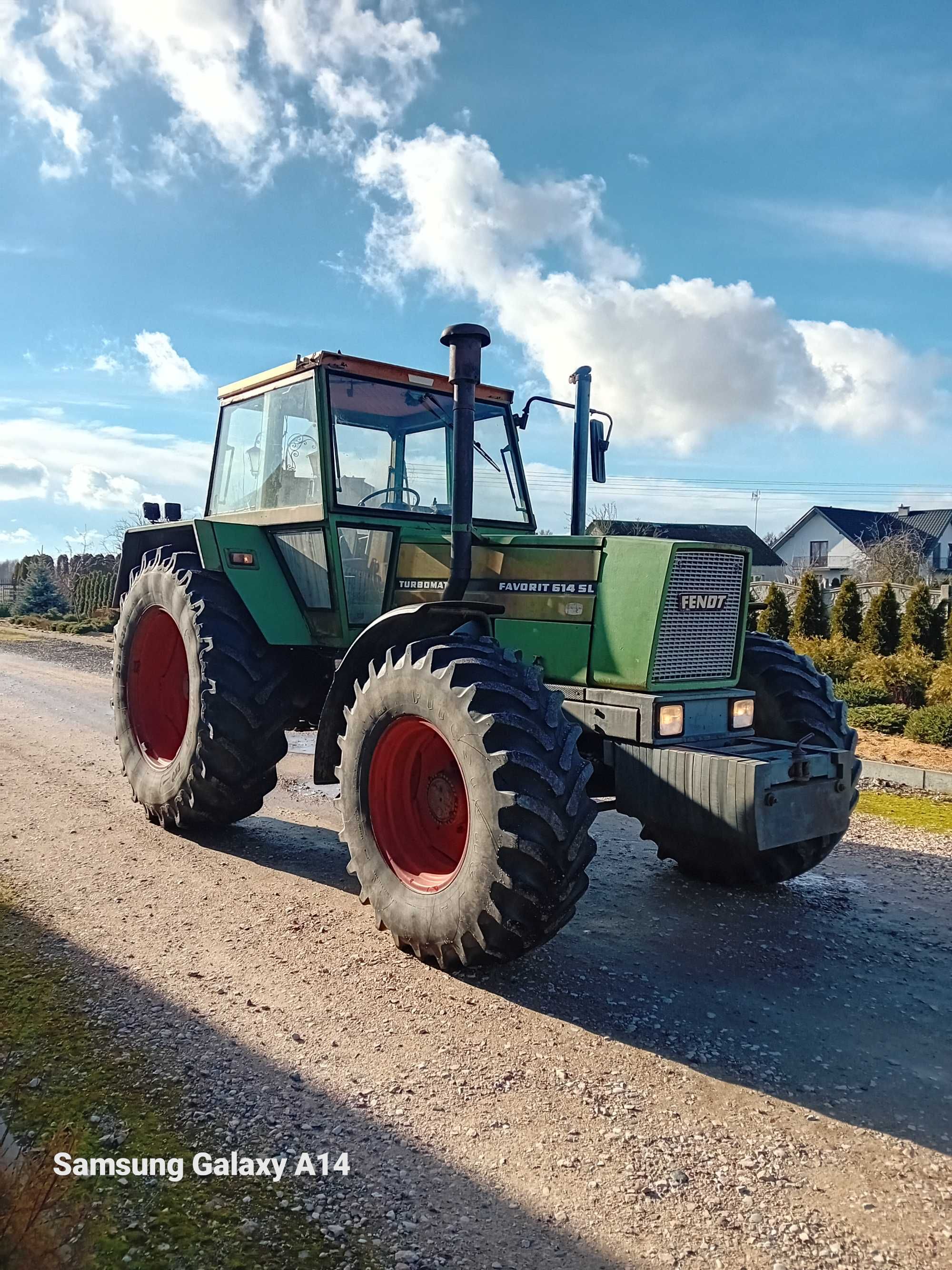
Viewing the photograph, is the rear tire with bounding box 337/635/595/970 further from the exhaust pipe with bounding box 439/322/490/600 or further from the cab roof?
the cab roof

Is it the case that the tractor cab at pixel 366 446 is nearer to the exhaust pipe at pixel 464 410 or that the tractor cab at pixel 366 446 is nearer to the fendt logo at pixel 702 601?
the exhaust pipe at pixel 464 410

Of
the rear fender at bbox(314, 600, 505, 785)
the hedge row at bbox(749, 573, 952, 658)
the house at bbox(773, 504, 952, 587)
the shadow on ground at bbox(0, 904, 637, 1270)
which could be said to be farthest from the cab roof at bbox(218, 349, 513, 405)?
the house at bbox(773, 504, 952, 587)

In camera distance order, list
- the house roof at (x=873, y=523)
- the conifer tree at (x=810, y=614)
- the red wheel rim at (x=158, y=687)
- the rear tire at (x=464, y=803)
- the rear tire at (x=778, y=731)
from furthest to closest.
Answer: the house roof at (x=873, y=523)
the conifer tree at (x=810, y=614)
the red wheel rim at (x=158, y=687)
the rear tire at (x=778, y=731)
the rear tire at (x=464, y=803)

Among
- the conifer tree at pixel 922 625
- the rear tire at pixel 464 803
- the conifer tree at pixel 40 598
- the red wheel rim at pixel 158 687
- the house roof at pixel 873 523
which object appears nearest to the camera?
the rear tire at pixel 464 803

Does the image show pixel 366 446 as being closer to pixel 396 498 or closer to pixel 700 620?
pixel 396 498

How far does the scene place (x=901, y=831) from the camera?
243 inches

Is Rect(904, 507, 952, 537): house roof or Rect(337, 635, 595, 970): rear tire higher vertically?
Rect(904, 507, 952, 537): house roof

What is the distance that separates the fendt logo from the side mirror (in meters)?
1.07

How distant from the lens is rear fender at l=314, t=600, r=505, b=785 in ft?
14.1

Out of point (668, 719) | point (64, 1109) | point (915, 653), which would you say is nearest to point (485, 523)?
point (668, 719)

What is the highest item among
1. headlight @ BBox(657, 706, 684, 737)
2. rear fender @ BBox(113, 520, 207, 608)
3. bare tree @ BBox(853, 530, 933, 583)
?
bare tree @ BBox(853, 530, 933, 583)

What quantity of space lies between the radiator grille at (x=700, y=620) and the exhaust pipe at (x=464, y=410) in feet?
3.18

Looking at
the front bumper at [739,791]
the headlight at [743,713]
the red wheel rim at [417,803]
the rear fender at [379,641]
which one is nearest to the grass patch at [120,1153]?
the red wheel rim at [417,803]

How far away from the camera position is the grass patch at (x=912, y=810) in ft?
20.7
